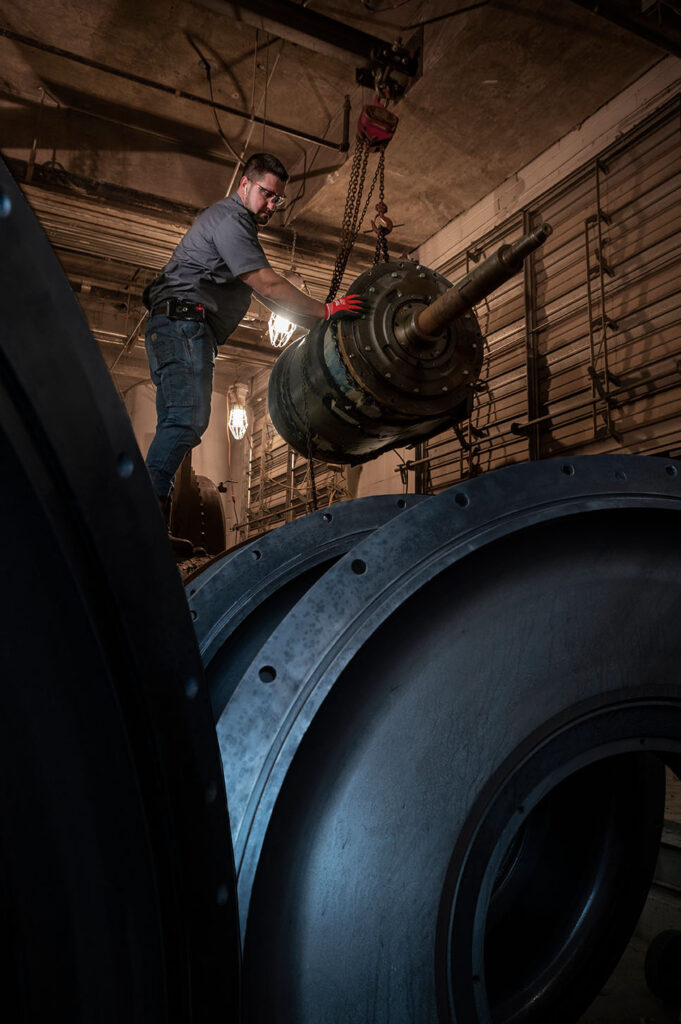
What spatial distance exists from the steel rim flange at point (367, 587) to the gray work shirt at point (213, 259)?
3.09m

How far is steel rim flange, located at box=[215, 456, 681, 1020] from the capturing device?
649 mm

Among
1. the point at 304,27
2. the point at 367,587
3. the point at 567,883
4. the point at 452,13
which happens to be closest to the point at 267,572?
the point at 367,587

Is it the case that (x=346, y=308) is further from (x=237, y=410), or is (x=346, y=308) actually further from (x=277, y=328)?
(x=237, y=410)

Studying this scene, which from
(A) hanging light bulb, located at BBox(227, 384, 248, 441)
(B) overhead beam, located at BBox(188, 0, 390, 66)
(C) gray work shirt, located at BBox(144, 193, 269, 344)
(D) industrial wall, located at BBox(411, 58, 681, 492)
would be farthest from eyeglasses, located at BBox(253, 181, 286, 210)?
(A) hanging light bulb, located at BBox(227, 384, 248, 441)

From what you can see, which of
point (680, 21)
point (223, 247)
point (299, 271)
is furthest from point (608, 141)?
point (223, 247)

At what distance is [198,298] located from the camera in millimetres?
3619

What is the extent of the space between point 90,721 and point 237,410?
8.42 meters

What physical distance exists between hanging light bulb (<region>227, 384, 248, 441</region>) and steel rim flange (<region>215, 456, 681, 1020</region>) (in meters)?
7.80

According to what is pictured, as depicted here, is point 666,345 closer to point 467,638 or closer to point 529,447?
point 529,447

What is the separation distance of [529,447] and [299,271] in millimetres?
2736

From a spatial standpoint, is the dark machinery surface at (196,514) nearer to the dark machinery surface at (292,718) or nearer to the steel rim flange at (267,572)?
the steel rim flange at (267,572)

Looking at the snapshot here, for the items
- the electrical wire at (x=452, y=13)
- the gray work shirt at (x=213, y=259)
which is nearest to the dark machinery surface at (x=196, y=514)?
the gray work shirt at (x=213, y=259)

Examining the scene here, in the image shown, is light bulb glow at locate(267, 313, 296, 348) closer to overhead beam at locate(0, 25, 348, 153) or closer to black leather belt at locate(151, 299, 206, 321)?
overhead beam at locate(0, 25, 348, 153)

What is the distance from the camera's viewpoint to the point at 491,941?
1411 millimetres
